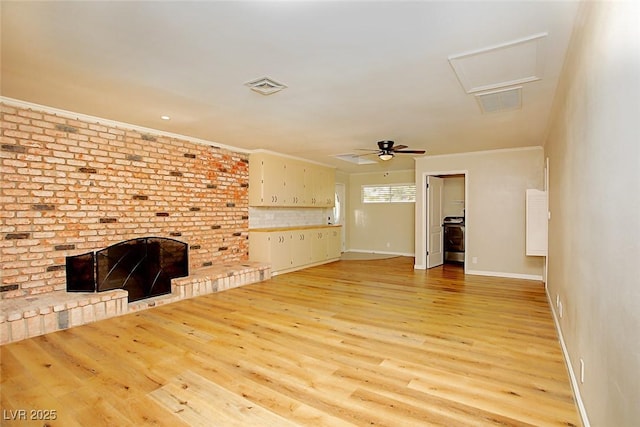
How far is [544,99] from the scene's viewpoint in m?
3.54

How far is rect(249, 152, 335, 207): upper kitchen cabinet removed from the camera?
6488mm

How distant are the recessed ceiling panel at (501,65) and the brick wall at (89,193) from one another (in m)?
4.13

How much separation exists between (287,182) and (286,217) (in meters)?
0.92

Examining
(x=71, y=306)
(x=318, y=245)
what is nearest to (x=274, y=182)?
(x=318, y=245)

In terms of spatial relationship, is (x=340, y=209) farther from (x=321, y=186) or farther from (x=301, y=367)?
(x=301, y=367)

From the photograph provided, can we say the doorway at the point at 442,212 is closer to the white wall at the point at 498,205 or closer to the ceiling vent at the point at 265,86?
the white wall at the point at 498,205

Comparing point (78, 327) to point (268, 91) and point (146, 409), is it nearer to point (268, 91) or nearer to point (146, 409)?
point (146, 409)

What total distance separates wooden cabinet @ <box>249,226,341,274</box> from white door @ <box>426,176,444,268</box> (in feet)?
7.37

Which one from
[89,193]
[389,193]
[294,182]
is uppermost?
[294,182]

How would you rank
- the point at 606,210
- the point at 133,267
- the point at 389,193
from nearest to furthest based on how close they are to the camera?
the point at 606,210 < the point at 133,267 < the point at 389,193

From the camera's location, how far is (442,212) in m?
8.26

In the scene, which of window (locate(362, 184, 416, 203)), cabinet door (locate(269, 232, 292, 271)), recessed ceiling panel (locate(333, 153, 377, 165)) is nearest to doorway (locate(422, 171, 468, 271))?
window (locate(362, 184, 416, 203))

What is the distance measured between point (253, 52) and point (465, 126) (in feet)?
10.5

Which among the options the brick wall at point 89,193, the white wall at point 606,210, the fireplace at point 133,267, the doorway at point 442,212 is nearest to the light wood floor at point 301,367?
the fireplace at point 133,267
